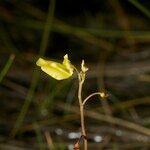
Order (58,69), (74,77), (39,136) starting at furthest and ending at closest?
(74,77) → (39,136) → (58,69)

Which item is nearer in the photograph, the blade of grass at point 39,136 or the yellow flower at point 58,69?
the yellow flower at point 58,69

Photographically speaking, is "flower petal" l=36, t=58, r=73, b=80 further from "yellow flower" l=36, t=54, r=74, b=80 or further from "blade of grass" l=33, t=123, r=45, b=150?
"blade of grass" l=33, t=123, r=45, b=150

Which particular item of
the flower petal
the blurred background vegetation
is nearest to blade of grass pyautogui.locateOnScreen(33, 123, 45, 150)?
the blurred background vegetation

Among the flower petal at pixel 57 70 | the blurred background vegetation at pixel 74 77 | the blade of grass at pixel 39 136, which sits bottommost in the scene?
the flower petal at pixel 57 70

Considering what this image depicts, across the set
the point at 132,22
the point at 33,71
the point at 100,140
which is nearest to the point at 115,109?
the point at 100,140

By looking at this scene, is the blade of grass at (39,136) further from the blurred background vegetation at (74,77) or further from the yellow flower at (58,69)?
the yellow flower at (58,69)

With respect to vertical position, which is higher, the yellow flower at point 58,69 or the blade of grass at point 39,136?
the blade of grass at point 39,136

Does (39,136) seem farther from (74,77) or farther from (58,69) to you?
(58,69)

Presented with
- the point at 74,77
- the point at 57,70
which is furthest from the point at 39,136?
the point at 57,70

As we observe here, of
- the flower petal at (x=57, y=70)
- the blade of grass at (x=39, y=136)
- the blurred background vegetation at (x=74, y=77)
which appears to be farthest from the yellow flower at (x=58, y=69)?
the blade of grass at (x=39, y=136)
